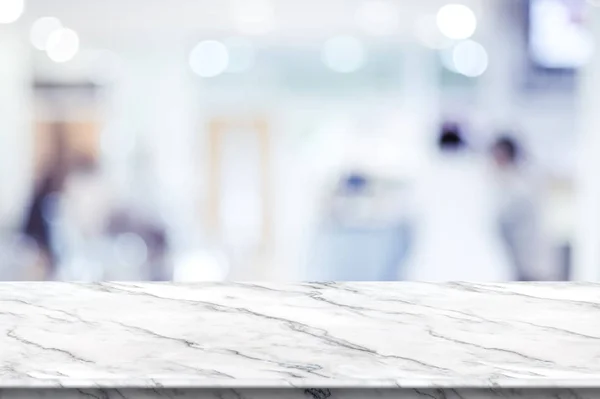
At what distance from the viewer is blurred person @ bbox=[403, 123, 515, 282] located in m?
3.96

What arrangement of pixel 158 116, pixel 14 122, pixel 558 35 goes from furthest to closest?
pixel 158 116, pixel 14 122, pixel 558 35

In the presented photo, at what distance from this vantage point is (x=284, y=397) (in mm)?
804

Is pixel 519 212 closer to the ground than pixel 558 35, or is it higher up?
closer to the ground

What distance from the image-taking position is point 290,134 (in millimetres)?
5023

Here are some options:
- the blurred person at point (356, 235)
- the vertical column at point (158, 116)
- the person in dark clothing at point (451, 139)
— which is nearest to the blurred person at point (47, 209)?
the vertical column at point (158, 116)

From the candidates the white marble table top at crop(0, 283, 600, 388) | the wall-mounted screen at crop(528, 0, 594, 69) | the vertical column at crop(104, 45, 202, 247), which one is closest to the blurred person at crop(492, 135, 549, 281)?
the wall-mounted screen at crop(528, 0, 594, 69)

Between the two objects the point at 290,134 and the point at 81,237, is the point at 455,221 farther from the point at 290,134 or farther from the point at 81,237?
the point at 81,237

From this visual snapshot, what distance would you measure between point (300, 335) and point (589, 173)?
419 centimetres

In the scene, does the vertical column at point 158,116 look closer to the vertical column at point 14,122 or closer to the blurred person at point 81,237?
the vertical column at point 14,122

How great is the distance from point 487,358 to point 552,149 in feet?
13.4

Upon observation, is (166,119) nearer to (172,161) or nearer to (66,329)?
(172,161)

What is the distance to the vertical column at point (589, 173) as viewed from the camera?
4.55 m

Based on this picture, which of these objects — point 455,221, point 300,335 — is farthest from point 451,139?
point 300,335

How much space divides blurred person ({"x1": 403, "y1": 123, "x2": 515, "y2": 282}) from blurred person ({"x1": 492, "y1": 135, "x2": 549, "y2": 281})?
0.08 m
